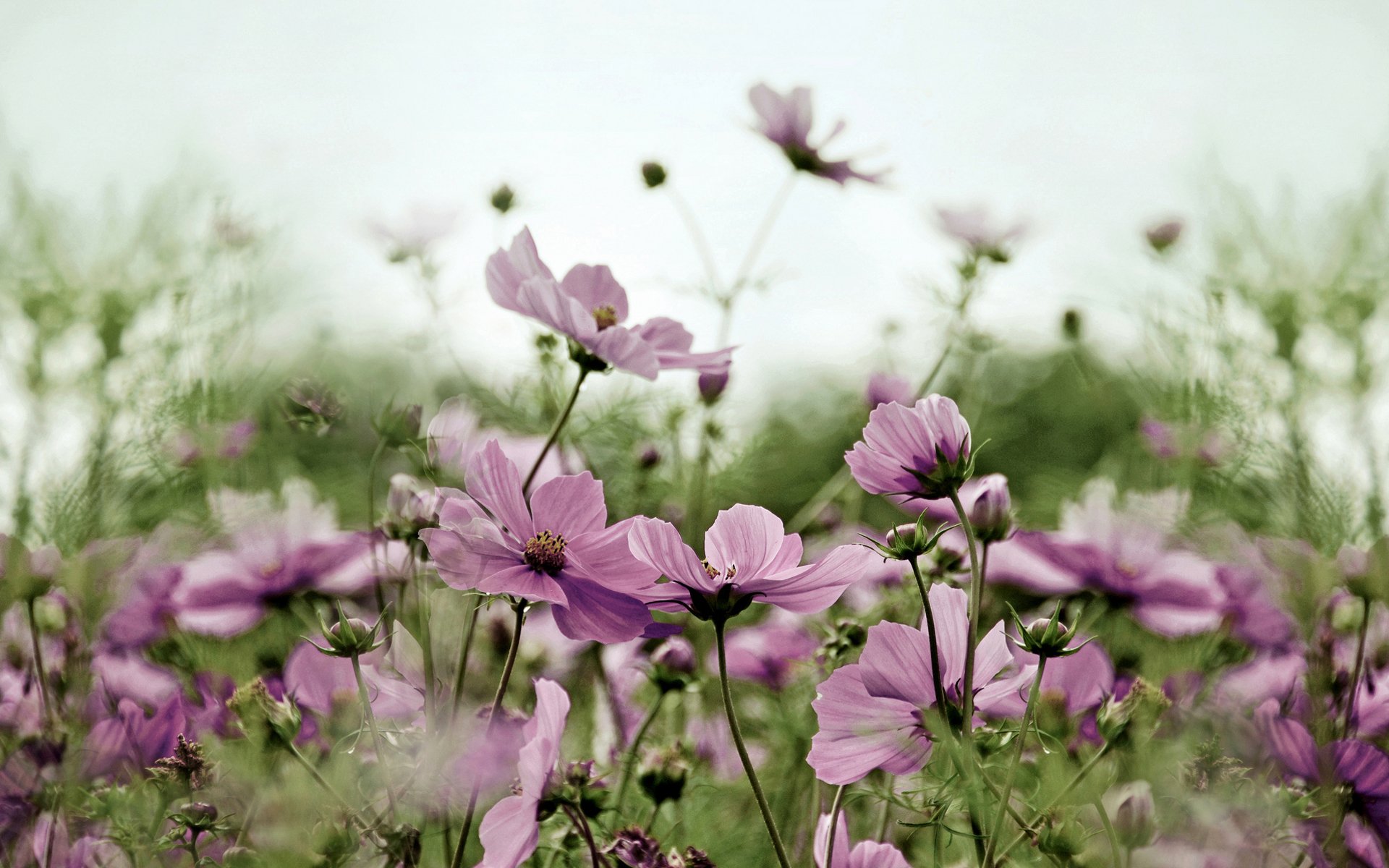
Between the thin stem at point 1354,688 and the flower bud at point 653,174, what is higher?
the flower bud at point 653,174

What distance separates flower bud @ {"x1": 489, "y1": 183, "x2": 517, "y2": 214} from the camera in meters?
0.75

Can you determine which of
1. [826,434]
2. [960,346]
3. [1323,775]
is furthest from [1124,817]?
[826,434]

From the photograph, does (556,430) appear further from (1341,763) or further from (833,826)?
(1341,763)

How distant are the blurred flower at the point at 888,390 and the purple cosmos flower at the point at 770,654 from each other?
0.56 feet

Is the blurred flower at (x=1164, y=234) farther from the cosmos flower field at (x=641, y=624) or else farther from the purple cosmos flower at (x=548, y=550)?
the purple cosmos flower at (x=548, y=550)

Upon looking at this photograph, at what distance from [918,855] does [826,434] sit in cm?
270

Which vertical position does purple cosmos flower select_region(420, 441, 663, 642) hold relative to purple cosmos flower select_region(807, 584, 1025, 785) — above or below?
above

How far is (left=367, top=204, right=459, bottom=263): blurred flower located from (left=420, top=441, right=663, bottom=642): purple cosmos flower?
19.8 inches

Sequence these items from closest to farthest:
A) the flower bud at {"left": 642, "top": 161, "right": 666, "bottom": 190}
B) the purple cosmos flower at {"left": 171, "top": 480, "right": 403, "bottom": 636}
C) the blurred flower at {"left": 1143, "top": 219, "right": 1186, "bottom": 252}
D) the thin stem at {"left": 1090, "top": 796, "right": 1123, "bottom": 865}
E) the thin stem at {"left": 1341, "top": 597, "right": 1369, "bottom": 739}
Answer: the thin stem at {"left": 1090, "top": 796, "right": 1123, "bottom": 865} < the thin stem at {"left": 1341, "top": 597, "right": 1369, "bottom": 739} < the purple cosmos flower at {"left": 171, "top": 480, "right": 403, "bottom": 636} < the flower bud at {"left": 642, "top": 161, "right": 666, "bottom": 190} < the blurred flower at {"left": 1143, "top": 219, "right": 1186, "bottom": 252}

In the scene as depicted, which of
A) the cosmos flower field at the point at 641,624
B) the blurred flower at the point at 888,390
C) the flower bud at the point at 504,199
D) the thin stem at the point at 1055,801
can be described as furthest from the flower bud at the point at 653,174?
the thin stem at the point at 1055,801

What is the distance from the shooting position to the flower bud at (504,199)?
0.75 m

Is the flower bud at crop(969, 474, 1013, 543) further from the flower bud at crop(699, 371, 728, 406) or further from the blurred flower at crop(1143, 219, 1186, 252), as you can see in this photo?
the blurred flower at crop(1143, 219, 1186, 252)

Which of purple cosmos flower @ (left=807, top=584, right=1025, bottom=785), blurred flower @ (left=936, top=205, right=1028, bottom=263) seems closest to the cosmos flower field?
purple cosmos flower @ (left=807, top=584, right=1025, bottom=785)

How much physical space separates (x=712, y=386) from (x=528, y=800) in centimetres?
44
